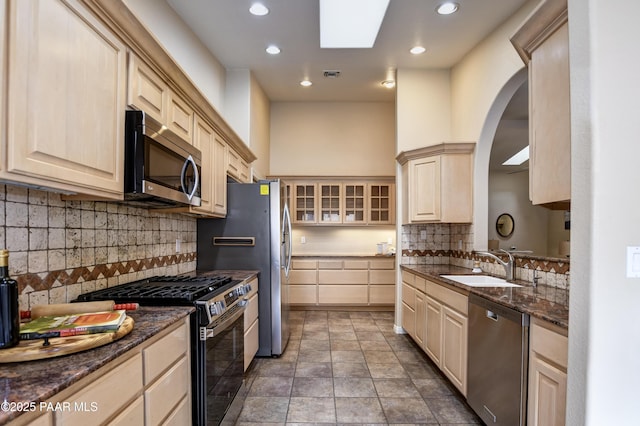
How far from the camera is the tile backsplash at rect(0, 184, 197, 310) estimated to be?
1.42m

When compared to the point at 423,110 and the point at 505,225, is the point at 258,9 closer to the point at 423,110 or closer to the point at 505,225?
the point at 423,110

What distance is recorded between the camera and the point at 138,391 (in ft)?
4.11

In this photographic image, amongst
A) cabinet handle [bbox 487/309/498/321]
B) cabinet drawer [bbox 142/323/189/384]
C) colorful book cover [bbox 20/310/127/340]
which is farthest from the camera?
cabinet handle [bbox 487/309/498/321]

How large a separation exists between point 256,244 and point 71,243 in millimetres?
1770

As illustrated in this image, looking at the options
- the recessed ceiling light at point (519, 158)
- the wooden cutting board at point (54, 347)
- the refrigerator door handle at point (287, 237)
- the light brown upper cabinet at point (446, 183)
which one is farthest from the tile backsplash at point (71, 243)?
the recessed ceiling light at point (519, 158)

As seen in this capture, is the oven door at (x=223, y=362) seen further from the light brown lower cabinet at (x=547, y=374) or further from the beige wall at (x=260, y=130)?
the beige wall at (x=260, y=130)

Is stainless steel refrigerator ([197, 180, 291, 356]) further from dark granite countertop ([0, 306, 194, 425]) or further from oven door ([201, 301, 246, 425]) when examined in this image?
dark granite countertop ([0, 306, 194, 425])

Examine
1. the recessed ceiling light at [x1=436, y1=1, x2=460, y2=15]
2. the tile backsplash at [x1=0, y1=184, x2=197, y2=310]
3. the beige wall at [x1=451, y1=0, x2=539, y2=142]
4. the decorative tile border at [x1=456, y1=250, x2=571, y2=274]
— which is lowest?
the decorative tile border at [x1=456, y1=250, x2=571, y2=274]

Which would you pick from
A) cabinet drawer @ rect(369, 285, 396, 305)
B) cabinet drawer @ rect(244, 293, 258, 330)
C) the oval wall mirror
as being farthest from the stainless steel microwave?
the oval wall mirror

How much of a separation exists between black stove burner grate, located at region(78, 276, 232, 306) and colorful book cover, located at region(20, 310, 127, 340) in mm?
403

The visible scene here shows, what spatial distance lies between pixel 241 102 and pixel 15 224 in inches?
128

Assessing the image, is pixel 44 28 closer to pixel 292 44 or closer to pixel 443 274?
pixel 292 44

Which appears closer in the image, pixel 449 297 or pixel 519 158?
pixel 449 297

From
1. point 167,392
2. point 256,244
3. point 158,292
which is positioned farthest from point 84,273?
point 256,244
